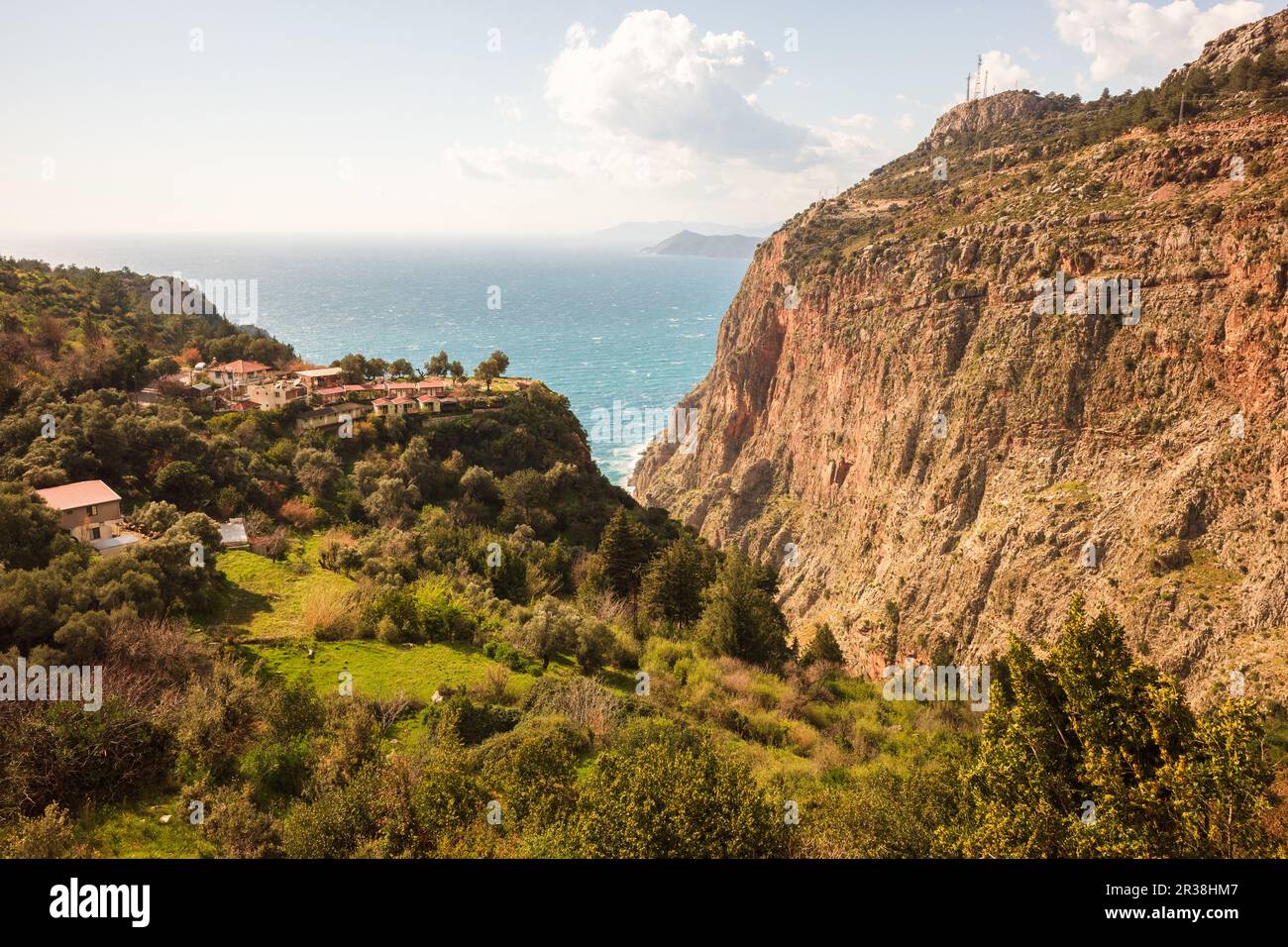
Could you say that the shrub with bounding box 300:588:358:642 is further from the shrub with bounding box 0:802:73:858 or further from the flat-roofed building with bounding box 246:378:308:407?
the flat-roofed building with bounding box 246:378:308:407

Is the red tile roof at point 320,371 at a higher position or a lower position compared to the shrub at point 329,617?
higher

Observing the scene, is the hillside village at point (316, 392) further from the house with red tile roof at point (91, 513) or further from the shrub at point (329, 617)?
the shrub at point (329, 617)

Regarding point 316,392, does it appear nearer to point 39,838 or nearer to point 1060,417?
point 39,838

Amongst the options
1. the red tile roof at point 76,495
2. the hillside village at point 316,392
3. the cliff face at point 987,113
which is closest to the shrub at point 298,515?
the hillside village at point 316,392

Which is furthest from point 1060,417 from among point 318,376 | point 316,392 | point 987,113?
point 987,113

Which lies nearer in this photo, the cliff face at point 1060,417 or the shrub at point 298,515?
the cliff face at point 1060,417

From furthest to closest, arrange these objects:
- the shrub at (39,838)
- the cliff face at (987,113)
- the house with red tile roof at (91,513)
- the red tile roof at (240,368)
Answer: the cliff face at (987,113) < the red tile roof at (240,368) < the house with red tile roof at (91,513) < the shrub at (39,838)

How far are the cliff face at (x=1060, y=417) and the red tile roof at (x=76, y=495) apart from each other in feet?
130

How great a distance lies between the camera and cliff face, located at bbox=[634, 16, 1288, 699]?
31.2 m

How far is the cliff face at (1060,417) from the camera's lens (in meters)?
31.2

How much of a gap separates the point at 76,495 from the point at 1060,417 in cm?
4658

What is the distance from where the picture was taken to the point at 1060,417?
38.4 m
